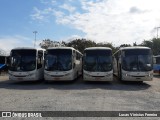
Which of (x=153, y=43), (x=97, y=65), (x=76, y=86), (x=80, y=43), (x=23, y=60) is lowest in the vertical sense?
(x=76, y=86)

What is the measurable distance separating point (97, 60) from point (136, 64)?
312 cm

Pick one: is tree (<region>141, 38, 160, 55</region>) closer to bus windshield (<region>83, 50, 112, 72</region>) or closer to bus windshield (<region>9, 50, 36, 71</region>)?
bus windshield (<region>83, 50, 112, 72</region>)

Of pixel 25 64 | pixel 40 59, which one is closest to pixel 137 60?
pixel 40 59

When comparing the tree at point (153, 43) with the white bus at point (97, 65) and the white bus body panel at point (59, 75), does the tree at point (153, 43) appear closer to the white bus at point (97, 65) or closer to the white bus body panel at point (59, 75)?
the white bus at point (97, 65)

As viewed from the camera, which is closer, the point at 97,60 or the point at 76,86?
the point at 76,86

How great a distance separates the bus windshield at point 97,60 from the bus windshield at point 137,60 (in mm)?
1235

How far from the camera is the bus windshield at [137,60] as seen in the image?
24.7 metres

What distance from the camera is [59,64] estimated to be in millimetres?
25375

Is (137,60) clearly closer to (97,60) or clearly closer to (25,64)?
(97,60)

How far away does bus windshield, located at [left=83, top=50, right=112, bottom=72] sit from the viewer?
25062 millimetres

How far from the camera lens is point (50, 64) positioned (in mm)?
25422

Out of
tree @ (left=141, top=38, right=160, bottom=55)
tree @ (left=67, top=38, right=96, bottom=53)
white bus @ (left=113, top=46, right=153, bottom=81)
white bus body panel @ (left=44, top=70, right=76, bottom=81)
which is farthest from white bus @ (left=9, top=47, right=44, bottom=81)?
tree @ (left=141, top=38, right=160, bottom=55)

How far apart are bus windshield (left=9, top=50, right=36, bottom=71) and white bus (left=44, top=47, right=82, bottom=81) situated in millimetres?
1157

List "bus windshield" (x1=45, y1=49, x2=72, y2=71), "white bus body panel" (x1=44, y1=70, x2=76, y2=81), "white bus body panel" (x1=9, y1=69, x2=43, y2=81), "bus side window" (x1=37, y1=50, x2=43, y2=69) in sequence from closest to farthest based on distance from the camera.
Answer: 1. "white bus body panel" (x1=44, y1=70, x2=76, y2=81)
2. "white bus body panel" (x1=9, y1=69, x2=43, y2=81)
3. "bus windshield" (x1=45, y1=49, x2=72, y2=71)
4. "bus side window" (x1=37, y1=50, x2=43, y2=69)
